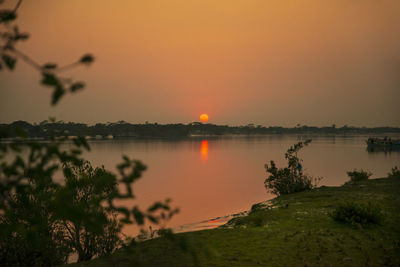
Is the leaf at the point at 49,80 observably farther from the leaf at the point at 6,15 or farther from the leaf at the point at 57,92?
the leaf at the point at 6,15

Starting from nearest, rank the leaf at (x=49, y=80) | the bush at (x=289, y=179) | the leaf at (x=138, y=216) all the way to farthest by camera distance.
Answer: the leaf at (x=49, y=80) < the leaf at (x=138, y=216) < the bush at (x=289, y=179)

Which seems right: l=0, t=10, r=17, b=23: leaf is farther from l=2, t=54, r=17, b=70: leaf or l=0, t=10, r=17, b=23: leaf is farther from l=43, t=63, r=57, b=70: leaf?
l=43, t=63, r=57, b=70: leaf

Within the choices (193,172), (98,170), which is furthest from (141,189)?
(98,170)

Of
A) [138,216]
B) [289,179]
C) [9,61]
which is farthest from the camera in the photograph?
[289,179]

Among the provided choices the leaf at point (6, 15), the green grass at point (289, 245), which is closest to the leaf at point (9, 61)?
the leaf at point (6, 15)

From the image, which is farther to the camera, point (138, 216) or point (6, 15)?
point (6, 15)

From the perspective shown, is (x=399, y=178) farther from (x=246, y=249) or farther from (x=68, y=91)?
(x=68, y=91)

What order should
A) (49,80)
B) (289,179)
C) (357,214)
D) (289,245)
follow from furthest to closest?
(289,179), (357,214), (289,245), (49,80)

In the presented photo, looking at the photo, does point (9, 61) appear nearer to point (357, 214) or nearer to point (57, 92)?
point (57, 92)

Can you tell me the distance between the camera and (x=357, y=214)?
13766 millimetres

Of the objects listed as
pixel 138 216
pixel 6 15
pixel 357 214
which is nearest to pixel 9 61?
pixel 6 15

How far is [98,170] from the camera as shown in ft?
47.8

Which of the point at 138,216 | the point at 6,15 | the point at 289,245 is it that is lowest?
the point at 289,245

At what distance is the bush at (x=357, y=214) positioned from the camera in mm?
13453
